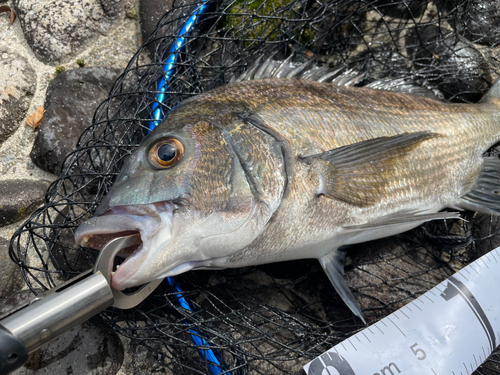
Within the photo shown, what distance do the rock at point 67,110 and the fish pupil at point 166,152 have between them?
3.87ft

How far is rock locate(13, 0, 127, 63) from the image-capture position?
2.66 m

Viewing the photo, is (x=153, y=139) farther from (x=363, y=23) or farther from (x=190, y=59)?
(x=363, y=23)

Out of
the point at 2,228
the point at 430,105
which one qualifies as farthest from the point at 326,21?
the point at 2,228

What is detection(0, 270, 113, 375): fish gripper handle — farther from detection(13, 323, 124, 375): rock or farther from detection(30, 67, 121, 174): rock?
detection(30, 67, 121, 174): rock

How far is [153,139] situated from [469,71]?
2371mm

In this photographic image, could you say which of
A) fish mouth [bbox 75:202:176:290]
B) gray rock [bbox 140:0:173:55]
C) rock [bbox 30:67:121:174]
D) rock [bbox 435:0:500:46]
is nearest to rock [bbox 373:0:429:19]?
rock [bbox 435:0:500:46]

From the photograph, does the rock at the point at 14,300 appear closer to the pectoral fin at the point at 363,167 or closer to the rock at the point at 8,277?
the rock at the point at 8,277

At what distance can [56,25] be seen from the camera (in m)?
2.66

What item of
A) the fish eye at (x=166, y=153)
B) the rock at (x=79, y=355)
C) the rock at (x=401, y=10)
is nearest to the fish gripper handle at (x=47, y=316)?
the fish eye at (x=166, y=153)

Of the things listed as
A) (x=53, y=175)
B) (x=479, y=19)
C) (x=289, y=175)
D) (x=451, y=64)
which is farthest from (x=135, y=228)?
(x=479, y=19)

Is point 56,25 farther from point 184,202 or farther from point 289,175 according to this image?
point 289,175

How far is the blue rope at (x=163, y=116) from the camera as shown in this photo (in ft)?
6.30

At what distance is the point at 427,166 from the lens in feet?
6.93

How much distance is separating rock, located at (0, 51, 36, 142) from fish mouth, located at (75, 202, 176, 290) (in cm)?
157
